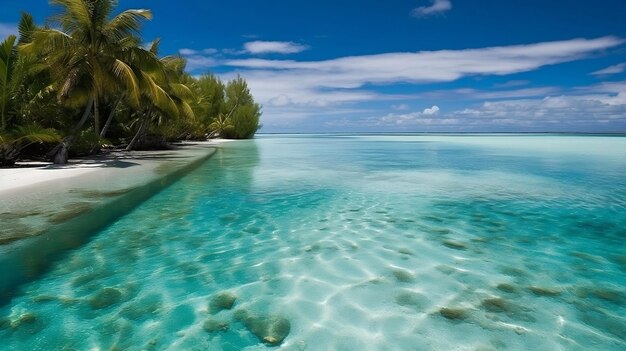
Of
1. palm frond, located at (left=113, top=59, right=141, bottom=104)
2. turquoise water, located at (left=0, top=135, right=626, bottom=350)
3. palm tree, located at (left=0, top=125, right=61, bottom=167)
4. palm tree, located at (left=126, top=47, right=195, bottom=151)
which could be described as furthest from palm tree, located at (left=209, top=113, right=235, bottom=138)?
turquoise water, located at (left=0, top=135, right=626, bottom=350)

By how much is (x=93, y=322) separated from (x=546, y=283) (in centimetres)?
420

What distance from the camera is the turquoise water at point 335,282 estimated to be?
280cm

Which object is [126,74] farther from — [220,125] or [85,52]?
[220,125]

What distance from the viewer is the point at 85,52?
1367 cm

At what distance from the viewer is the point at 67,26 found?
45.0 ft

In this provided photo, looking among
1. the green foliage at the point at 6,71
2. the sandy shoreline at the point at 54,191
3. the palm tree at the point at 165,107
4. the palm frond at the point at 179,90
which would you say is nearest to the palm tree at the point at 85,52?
the green foliage at the point at 6,71

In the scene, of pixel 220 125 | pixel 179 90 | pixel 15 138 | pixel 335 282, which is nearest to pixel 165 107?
pixel 179 90

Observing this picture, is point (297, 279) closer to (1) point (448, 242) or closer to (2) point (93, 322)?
(2) point (93, 322)

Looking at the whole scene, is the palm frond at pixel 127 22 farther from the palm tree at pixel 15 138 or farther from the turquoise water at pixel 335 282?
the turquoise water at pixel 335 282

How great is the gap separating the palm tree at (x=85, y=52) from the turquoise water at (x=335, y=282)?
8.47 metres

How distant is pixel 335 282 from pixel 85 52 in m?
14.2

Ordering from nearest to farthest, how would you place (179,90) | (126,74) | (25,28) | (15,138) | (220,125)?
(15,138)
(126,74)
(25,28)
(179,90)
(220,125)

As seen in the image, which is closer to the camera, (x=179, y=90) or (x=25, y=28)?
(x=25, y=28)

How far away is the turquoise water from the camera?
2.80 metres
